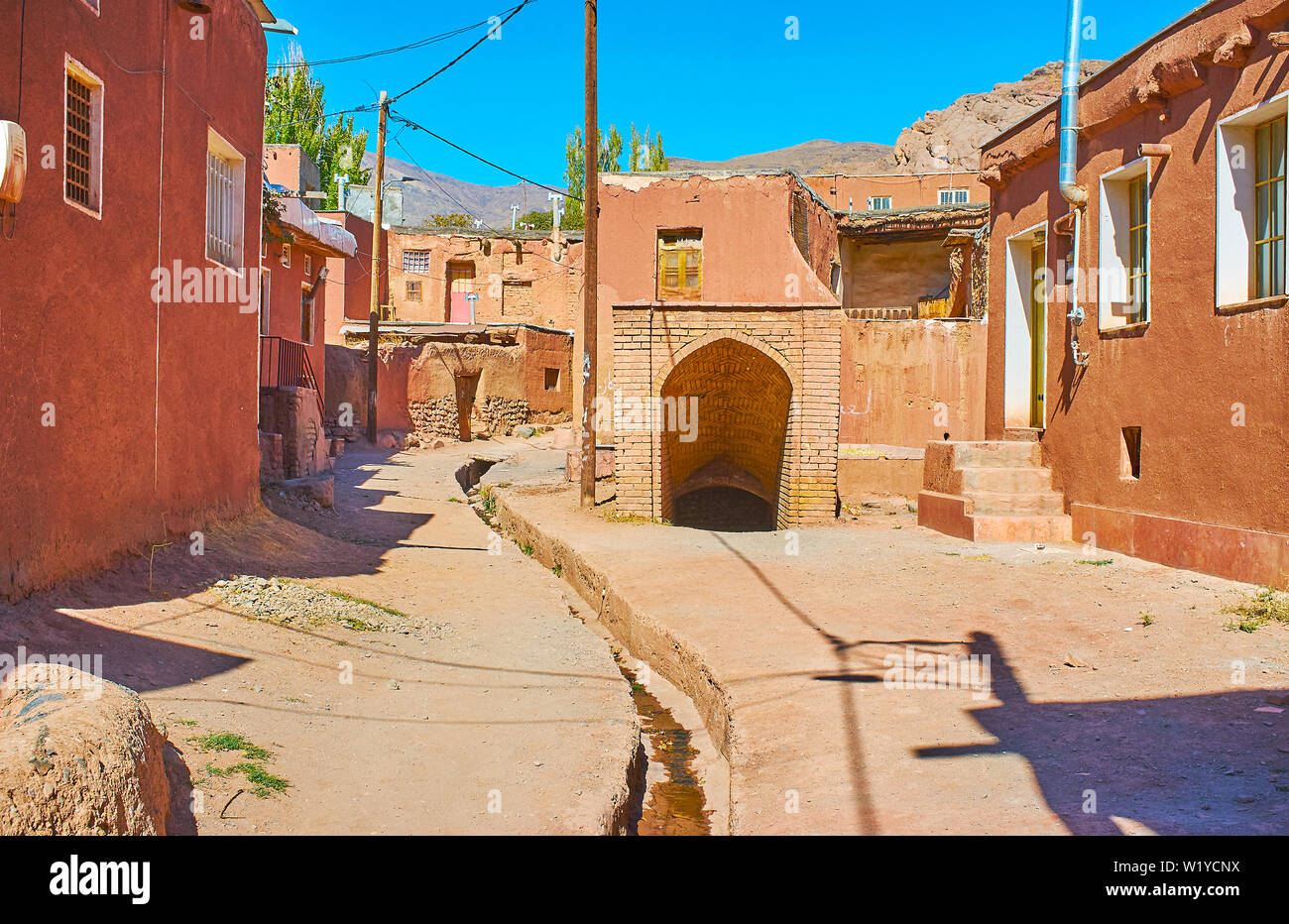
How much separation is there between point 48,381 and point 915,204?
30.9m

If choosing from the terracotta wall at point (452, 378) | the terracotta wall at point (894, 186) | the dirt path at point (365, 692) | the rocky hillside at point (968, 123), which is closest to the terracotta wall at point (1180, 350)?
the dirt path at point (365, 692)

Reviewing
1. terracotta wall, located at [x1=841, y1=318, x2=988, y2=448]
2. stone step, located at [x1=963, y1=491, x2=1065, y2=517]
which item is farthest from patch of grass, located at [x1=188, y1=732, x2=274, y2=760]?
terracotta wall, located at [x1=841, y1=318, x2=988, y2=448]

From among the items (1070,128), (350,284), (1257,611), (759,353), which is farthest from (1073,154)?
(350,284)

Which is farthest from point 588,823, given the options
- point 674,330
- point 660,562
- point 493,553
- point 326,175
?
point 326,175

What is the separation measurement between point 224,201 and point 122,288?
337 cm

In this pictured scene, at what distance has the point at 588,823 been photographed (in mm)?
4535

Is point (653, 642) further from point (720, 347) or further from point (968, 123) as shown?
point (968, 123)

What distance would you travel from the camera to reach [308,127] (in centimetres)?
4366

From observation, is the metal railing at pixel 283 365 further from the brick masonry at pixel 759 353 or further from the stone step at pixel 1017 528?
the stone step at pixel 1017 528

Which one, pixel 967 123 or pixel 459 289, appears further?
pixel 967 123

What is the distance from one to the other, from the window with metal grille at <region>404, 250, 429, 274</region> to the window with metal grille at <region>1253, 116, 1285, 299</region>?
34167 millimetres

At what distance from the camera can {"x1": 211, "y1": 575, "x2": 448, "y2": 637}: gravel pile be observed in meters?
7.56

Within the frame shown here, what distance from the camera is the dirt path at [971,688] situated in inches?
155

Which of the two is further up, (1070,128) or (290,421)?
(1070,128)
